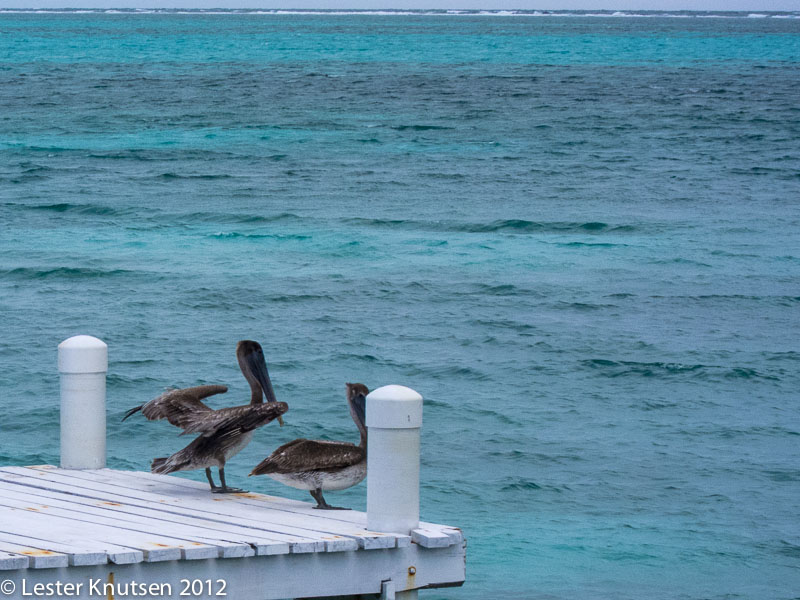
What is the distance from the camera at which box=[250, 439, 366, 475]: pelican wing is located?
6340mm

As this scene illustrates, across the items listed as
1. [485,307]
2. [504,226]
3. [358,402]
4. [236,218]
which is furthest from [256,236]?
[358,402]

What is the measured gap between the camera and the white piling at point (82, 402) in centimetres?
705

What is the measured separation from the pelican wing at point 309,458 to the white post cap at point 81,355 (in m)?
1.31

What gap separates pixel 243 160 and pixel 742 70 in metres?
53.2

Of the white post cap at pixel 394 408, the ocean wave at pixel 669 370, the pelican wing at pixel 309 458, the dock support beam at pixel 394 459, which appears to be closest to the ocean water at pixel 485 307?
the ocean wave at pixel 669 370

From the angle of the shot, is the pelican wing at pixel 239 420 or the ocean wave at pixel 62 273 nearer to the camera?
the pelican wing at pixel 239 420

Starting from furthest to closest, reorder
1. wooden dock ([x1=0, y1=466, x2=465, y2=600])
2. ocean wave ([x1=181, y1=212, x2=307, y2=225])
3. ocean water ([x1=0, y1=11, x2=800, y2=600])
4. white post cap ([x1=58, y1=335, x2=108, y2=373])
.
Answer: ocean wave ([x1=181, y1=212, x2=307, y2=225]) → ocean water ([x1=0, y1=11, x2=800, y2=600]) → white post cap ([x1=58, y1=335, x2=108, y2=373]) → wooden dock ([x1=0, y1=466, x2=465, y2=600])

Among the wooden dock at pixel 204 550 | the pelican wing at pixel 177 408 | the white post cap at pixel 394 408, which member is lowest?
the wooden dock at pixel 204 550

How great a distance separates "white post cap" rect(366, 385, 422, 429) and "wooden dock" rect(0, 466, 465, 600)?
501mm

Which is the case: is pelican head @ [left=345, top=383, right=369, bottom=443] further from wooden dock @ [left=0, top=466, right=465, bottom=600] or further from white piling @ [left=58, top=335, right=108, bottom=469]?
white piling @ [left=58, top=335, right=108, bottom=469]

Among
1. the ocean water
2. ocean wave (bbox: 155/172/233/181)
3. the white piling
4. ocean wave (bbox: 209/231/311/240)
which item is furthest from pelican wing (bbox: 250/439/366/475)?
ocean wave (bbox: 155/172/233/181)

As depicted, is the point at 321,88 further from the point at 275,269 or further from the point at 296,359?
the point at 296,359

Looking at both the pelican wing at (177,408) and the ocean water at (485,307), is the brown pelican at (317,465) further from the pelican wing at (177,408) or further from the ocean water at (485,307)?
the ocean water at (485,307)

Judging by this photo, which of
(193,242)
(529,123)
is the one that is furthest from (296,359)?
(529,123)
